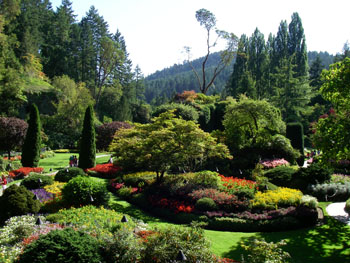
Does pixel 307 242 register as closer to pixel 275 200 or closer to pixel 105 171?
pixel 275 200

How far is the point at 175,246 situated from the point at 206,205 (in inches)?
205

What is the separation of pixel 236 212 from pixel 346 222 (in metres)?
4.12

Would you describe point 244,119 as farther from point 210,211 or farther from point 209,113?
point 210,211

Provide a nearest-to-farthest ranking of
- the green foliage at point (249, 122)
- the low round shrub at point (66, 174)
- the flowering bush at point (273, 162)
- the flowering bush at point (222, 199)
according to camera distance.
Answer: the flowering bush at point (222, 199) → the low round shrub at point (66, 174) → the flowering bush at point (273, 162) → the green foliage at point (249, 122)

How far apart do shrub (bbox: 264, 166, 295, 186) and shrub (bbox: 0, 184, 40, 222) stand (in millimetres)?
12587

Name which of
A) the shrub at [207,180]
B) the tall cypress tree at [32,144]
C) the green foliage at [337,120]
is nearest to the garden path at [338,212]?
the green foliage at [337,120]

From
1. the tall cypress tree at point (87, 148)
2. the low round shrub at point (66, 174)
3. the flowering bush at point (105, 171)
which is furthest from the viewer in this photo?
the tall cypress tree at point (87, 148)

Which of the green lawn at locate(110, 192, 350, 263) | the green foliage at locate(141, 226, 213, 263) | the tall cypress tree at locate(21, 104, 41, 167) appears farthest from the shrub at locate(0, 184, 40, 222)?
the tall cypress tree at locate(21, 104, 41, 167)

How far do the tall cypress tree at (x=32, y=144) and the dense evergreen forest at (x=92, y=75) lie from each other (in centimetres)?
1045

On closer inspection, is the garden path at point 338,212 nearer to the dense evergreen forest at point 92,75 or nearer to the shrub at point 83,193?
the shrub at point 83,193

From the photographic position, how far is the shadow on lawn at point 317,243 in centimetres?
850

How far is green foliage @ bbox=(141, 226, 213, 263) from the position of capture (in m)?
7.11

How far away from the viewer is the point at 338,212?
12.3 m

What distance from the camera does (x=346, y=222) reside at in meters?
11.0
